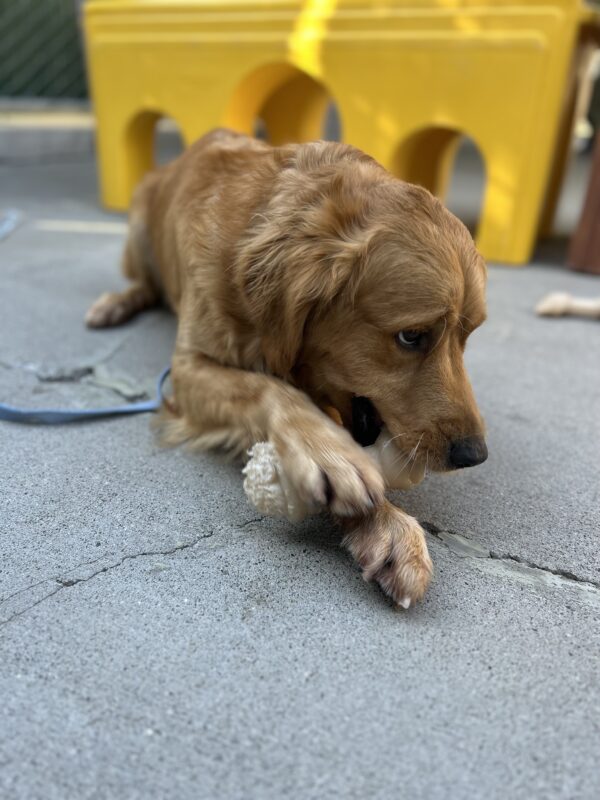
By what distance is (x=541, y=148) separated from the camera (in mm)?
4434

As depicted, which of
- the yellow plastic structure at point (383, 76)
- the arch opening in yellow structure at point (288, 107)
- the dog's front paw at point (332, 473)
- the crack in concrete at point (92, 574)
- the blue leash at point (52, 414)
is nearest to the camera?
the crack in concrete at point (92, 574)

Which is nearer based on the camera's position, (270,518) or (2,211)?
(270,518)

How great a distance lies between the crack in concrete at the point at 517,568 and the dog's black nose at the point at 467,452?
Result: 0.75ft

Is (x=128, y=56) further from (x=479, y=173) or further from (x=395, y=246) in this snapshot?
(x=479, y=173)

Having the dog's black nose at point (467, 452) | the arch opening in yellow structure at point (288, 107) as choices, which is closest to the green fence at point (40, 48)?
the arch opening in yellow structure at point (288, 107)

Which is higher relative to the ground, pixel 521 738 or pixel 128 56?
pixel 128 56

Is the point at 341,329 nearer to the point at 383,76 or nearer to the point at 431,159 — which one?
the point at 383,76

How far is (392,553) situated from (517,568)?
38cm

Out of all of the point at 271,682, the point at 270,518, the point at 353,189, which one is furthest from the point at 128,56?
the point at 271,682

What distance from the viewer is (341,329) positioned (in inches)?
69.8

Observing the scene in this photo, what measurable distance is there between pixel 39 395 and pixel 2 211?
3990 mm

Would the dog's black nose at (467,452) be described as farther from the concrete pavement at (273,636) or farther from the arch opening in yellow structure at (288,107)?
the arch opening in yellow structure at (288,107)

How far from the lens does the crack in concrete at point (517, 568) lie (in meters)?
1.61

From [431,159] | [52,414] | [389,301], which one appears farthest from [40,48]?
[389,301]
